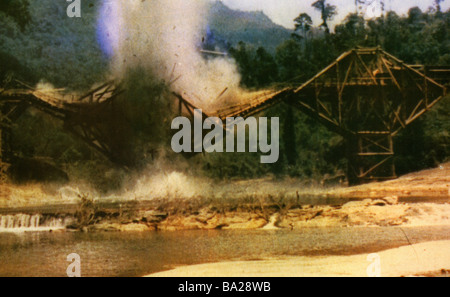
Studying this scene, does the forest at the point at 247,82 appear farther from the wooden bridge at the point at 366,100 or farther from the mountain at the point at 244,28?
the wooden bridge at the point at 366,100

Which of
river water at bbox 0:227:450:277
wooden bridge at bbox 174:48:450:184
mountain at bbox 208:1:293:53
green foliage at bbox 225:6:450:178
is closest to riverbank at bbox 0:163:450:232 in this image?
river water at bbox 0:227:450:277

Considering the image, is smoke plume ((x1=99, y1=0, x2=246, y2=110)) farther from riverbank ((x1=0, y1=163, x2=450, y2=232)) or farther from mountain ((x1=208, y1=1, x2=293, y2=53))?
riverbank ((x1=0, y1=163, x2=450, y2=232))

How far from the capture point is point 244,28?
86.1 ft

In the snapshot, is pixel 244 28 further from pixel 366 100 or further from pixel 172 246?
pixel 172 246

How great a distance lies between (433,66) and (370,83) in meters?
2.87

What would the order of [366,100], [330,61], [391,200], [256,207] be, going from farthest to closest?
[330,61] → [366,100] → [256,207] → [391,200]

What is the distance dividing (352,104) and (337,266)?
1112 centimetres

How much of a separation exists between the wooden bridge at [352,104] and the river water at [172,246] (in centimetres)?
500

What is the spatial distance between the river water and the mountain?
30.2ft

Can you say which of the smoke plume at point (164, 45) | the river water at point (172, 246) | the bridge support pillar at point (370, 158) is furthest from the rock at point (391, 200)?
the smoke plume at point (164, 45)

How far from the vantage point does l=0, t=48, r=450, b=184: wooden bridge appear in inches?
971

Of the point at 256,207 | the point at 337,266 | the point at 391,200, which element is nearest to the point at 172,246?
the point at 256,207

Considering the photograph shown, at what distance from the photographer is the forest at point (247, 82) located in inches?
985
